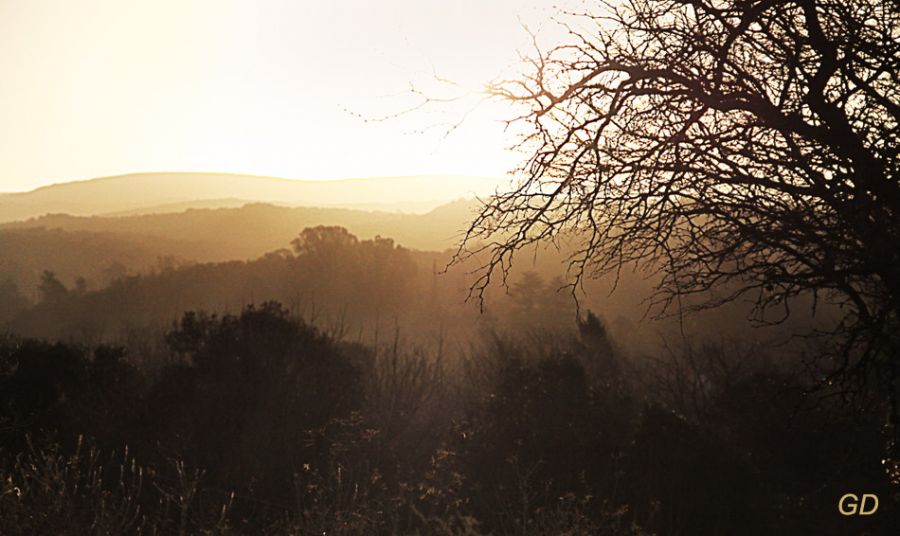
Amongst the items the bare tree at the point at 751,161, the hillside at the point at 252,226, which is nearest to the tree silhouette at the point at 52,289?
the hillside at the point at 252,226

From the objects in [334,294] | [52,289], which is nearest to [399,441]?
[334,294]

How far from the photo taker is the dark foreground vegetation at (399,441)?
10297 millimetres

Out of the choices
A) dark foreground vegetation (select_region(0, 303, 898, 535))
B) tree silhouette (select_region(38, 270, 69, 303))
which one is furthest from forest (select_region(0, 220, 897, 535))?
tree silhouette (select_region(38, 270, 69, 303))

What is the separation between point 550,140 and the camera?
17.4ft

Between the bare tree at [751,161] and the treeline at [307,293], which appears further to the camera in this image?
the treeline at [307,293]

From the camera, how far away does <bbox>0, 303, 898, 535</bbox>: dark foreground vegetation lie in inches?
405

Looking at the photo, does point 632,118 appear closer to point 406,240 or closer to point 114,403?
point 114,403

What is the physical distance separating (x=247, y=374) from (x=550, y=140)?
32.5 feet

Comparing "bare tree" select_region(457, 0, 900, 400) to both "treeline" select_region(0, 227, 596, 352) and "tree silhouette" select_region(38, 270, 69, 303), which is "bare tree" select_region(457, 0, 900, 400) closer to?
"treeline" select_region(0, 227, 596, 352)

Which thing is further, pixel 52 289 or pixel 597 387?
pixel 52 289

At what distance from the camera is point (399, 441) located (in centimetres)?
1334

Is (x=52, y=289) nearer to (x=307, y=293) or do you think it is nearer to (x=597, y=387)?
(x=307, y=293)

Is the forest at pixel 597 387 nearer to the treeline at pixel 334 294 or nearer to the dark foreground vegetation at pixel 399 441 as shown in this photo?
the dark foreground vegetation at pixel 399 441

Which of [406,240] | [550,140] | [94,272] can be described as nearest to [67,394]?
[550,140]
